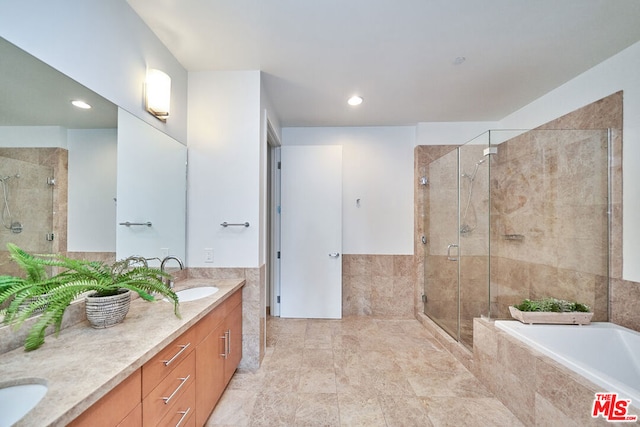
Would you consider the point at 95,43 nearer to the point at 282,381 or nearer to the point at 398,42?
the point at 398,42

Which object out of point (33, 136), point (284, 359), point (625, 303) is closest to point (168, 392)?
point (33, 136)

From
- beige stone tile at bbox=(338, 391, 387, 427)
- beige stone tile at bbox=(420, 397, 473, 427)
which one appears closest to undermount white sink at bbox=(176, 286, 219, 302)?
beige stone tile at bbox=(338, 391, 387, 427)

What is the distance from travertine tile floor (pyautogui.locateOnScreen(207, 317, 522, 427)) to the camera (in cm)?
158

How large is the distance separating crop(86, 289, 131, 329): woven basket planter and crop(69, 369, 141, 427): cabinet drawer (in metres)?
0.33

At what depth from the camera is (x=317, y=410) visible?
1639 millimetres

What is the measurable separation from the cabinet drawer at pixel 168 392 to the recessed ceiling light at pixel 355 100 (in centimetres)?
254

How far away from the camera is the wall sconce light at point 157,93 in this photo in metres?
1.64

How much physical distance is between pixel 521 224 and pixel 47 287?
136 inches

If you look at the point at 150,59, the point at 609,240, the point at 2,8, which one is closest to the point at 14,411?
the point at 2,8

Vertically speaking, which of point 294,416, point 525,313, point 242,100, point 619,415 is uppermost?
point 242,100

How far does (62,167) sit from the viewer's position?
43.4 inches

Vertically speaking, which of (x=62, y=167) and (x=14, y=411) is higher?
(x=62, y=167)

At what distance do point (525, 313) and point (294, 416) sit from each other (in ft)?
5.94

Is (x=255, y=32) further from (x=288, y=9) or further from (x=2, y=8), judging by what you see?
(x=2, y=8)
